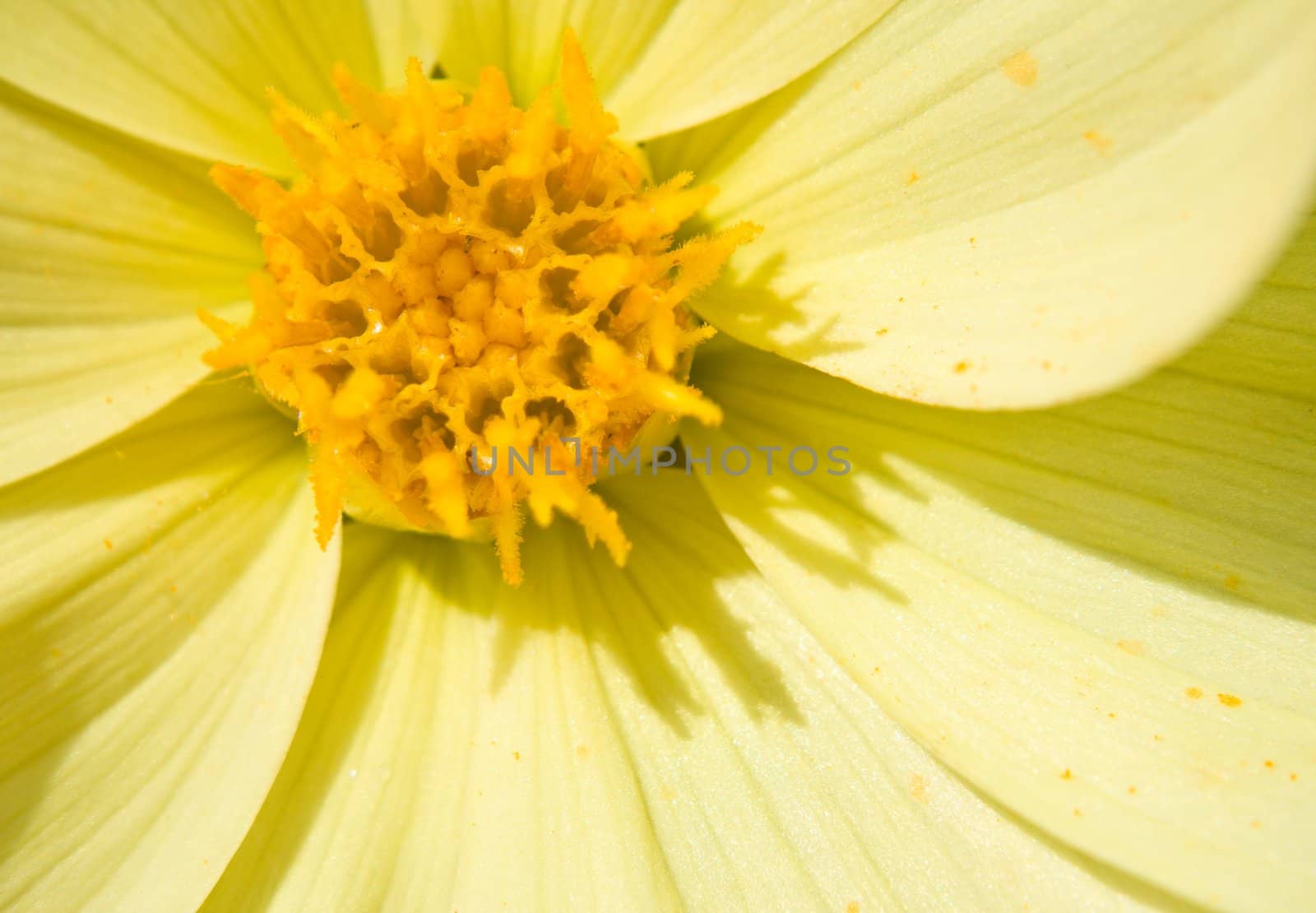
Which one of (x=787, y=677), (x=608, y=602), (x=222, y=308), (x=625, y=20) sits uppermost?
(x=625, y=20)

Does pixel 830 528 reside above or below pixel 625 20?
below

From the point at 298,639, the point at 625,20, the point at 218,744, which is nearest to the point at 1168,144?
the point at 625,20

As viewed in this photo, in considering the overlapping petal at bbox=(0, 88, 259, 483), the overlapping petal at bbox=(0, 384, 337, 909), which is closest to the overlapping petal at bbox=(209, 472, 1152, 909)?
the overlapping petal at bbox=(0, 384, 337, 909)

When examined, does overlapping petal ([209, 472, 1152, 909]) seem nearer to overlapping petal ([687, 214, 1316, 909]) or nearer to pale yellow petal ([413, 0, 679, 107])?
overlapping petal ([687, 214, 1316, 909])

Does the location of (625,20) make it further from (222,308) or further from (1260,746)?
(1260,746)

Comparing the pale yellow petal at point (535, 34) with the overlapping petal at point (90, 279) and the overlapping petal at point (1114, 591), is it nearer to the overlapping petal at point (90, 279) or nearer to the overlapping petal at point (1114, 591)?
the overlapping petal at point (90, 279)

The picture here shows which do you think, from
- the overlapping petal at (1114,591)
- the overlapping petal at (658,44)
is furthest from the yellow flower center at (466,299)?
the overlapping petal at (1114,591)
